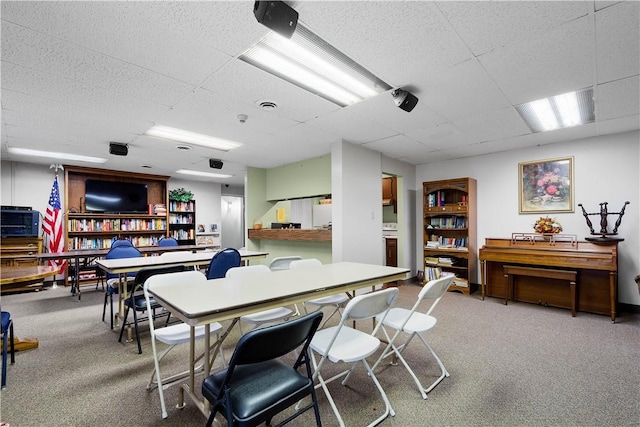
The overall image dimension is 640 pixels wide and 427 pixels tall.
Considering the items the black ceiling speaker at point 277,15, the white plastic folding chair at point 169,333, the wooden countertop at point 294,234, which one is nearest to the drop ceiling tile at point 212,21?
the black ceiling speaker at point 277,15

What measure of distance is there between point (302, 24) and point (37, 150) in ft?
18.4

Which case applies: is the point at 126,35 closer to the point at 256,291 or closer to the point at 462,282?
the point at 256,291

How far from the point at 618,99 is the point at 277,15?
143 inches

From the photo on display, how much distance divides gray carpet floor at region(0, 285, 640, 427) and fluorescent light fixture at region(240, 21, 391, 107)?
257 centimetres

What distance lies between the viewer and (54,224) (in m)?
5.67

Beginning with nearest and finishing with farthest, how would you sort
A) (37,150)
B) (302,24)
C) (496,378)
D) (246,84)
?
(302,24) < (496,378) < (246,84) < (37,150)

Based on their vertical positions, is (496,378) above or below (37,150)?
below

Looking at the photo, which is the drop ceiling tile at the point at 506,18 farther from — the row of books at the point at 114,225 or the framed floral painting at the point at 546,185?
the row of books at the point at 114,225

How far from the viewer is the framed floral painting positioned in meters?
4.53

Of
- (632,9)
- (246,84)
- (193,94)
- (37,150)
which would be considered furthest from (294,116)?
(37,150)

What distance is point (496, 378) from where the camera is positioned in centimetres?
234

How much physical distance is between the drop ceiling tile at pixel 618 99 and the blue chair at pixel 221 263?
4.32 metres

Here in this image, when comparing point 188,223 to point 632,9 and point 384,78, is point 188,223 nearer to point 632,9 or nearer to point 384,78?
point 384,78

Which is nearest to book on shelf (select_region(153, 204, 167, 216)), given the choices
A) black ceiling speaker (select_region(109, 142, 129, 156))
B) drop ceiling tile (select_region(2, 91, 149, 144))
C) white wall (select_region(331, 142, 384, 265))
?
black ceiling speaker (select_region(109, 142, 129, 156))
